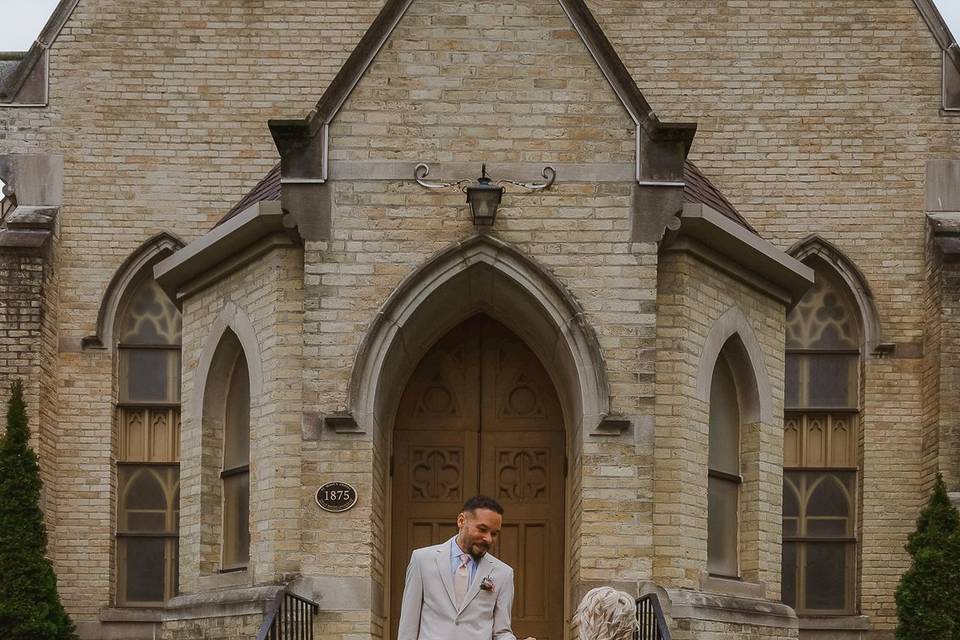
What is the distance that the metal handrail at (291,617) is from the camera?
1270cm

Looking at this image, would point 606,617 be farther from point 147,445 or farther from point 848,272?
point 147,445

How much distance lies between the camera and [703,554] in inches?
565

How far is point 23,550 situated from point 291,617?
5879 millimetres

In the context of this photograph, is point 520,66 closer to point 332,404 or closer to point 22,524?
point 332,404

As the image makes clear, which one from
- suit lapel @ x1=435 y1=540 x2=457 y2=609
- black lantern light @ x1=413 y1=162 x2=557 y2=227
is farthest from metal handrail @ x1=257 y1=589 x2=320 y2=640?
black lantern light @ x1=413 y1=162 x2=557 y2=227

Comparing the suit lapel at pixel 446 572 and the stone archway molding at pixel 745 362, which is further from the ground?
the stone archway molding at pixel 745 362

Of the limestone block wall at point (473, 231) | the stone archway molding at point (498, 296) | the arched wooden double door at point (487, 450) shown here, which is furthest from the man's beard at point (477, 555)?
the arched wooden double door at point (487, 450)

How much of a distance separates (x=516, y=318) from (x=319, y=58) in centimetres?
592

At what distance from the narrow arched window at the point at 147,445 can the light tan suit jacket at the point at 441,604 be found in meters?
10.5

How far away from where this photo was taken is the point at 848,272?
19.5 m

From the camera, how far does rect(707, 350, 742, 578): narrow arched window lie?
15.2 metres

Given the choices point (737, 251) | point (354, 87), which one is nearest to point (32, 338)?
point (354, 87)

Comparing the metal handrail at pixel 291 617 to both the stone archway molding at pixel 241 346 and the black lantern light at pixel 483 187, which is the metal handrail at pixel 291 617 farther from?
the black lantern light at pixel 483 187

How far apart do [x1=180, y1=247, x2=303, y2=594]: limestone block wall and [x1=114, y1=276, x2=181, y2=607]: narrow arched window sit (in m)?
4.36
